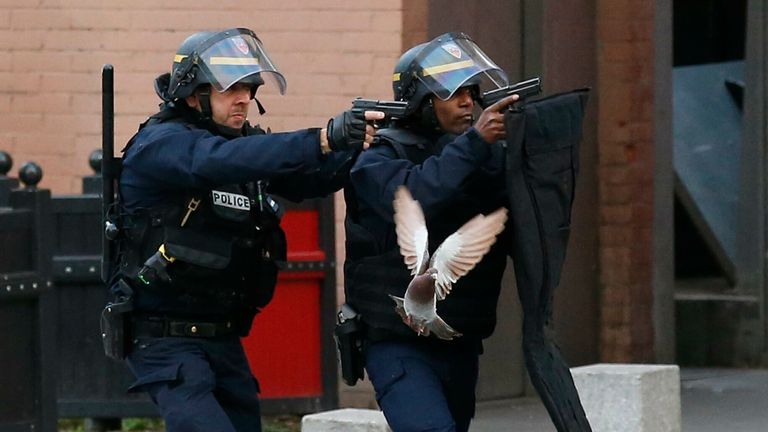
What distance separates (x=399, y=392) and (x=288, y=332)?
126 inches

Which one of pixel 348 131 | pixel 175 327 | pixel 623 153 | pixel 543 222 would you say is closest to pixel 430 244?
pixel 543 222

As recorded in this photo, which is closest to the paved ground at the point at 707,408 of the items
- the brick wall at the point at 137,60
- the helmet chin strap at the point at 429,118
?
the brick wall at the point at 137,60

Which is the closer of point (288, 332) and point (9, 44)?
point (288, 332)

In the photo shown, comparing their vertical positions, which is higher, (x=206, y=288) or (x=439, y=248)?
(x=439, y=248)

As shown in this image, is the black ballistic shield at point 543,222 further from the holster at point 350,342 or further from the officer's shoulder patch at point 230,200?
the officer's shoulder patch at point 230,200

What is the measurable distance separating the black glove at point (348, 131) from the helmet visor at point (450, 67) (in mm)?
387

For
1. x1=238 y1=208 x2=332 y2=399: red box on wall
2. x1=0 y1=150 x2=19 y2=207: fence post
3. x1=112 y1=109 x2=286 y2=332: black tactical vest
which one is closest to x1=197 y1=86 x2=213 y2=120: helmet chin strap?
x1=112 y1=109 x2=286 y2=332: black tactical vest

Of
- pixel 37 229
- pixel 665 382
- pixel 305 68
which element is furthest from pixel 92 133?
pixel 665 382

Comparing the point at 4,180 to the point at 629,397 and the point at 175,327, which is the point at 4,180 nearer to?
the point at 175,327

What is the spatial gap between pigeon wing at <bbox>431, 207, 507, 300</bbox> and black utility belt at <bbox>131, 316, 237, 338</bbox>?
0.92m

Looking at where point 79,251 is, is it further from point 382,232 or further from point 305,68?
point 382,232

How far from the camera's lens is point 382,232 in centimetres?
555

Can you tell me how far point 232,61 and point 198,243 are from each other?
0.59 metres

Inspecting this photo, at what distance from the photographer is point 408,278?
17.9ft
